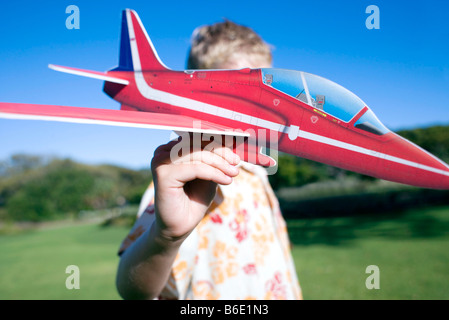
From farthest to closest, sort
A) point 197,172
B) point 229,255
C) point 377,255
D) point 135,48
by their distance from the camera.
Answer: point 377,255, point 229,255, point 135,48, point 197,172

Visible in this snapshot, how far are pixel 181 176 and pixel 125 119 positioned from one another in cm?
26

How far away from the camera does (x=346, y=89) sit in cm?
103

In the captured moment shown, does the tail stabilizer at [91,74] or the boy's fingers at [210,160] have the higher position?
the tail stabilizer at [91,74]

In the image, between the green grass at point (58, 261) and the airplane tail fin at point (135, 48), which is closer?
the airplane tail fin at point (135, 48)

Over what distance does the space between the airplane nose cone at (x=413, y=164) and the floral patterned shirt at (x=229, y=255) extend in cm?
87

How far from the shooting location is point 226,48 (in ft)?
5.03

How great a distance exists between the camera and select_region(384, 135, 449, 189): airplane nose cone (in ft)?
3.25

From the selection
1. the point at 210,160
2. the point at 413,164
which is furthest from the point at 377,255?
the point at 210,160

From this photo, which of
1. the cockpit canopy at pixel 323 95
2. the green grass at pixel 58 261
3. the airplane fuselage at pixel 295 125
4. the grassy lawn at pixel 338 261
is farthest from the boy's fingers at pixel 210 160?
the green grass at pixel 58 261

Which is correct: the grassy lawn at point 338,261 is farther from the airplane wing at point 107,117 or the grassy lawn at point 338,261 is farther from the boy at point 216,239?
the airplane wing at point 107,117

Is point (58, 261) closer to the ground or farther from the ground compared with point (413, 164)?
closer to the ground

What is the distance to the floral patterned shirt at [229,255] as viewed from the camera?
1582 millimetres

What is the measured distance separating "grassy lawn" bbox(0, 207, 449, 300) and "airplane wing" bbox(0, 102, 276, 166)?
4.25 m

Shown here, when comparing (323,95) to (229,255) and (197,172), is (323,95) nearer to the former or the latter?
(197,172)
